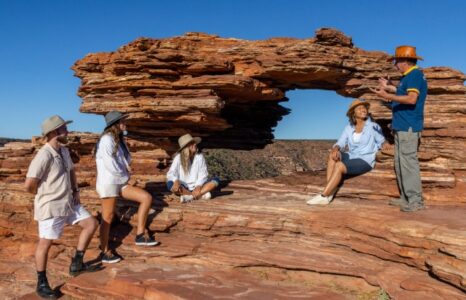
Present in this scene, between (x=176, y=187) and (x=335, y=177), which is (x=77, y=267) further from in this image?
(x=335, y=177)

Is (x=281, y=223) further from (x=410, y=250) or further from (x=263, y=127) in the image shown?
(x=263, y=127)

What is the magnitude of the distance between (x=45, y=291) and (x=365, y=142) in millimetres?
7401

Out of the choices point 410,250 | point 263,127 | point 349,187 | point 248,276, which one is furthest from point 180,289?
point 263,127

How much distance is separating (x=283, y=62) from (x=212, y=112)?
97.7 inches

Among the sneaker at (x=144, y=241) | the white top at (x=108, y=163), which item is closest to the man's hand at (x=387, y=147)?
the sneaker at (x=144, y=241)

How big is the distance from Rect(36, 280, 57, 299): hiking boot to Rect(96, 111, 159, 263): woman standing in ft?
4.29

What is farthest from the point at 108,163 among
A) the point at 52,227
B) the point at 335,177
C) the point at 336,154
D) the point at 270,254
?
the point at 336,154

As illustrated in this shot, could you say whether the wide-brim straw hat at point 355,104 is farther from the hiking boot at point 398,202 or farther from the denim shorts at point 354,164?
the hiking boot at point 398,202

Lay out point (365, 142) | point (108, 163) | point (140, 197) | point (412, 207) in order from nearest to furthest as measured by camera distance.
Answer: point (108, 163), point (412, 207), point (140, 197), point (365, 142)

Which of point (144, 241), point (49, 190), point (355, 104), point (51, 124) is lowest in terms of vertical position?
point (144, 241)

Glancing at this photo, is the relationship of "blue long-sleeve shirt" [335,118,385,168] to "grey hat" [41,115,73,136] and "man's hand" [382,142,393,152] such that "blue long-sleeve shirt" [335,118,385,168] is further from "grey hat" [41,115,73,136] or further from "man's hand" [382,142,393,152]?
"grey hat" [41,115,73,136]

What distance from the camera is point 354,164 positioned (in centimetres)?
1017

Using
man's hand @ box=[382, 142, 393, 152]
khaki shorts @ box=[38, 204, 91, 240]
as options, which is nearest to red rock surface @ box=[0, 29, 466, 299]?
man's hand @ box=[382, 142, 393, 152]

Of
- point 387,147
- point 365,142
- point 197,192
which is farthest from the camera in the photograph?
point 387,147
